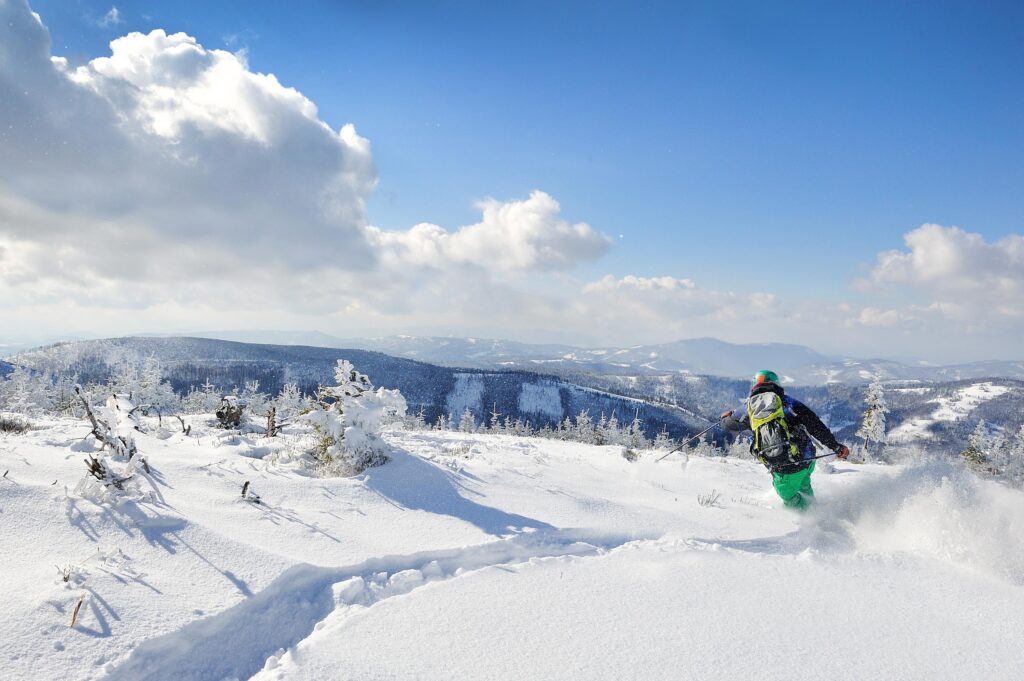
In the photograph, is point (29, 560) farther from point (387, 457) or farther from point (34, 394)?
point (34, 394)

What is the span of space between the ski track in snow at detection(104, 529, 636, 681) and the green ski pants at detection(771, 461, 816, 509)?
318cm

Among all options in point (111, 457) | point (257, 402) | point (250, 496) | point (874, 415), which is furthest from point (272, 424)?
point (874, 415)

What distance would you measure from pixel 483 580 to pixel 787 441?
16.7 ft

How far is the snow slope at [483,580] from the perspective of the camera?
2752 millimetres

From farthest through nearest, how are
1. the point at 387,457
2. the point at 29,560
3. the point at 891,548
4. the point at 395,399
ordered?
the point at 395,399 < the point at 387,457 < the point at 891,548 < the point at 29,560

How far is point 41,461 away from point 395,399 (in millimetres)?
4196

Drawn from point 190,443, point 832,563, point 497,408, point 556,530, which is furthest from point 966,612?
point 497,408

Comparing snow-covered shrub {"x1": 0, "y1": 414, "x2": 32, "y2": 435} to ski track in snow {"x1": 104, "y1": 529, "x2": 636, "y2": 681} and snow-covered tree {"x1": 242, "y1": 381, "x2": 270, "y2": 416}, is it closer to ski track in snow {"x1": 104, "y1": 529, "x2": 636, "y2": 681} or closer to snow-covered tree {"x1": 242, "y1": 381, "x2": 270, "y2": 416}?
snow-covered tree {"x1": 242, "y1": 381, "x2": 270, "y2": 416}

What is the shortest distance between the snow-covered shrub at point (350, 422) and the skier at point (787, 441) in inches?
222

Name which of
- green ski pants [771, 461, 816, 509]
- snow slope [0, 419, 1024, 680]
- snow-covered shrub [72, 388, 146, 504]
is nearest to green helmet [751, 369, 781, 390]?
green ski pants [771, 461, 816, 509]

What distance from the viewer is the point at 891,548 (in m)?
4.70

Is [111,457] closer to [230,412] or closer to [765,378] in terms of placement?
[230,412]

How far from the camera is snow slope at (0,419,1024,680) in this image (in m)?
2.75

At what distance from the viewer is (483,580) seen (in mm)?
3857
